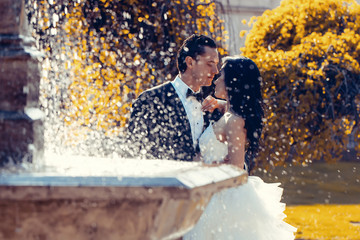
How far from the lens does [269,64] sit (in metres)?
8.03

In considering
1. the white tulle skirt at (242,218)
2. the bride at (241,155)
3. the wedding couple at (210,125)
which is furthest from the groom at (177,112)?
the white tulle skirt at (242,218)

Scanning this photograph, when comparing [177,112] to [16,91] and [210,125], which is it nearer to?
[210,125]

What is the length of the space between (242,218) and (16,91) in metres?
1.51

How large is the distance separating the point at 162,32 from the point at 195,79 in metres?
2.62

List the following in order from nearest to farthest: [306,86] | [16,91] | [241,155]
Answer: [16,91] < [241,155] < [306,86]

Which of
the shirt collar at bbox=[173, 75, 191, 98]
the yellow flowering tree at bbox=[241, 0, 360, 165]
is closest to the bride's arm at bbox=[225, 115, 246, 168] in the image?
the shirt collar at bbox=[173, 75, 191, 98]

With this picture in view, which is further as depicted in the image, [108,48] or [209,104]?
[108,48]

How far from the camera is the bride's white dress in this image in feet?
9.73

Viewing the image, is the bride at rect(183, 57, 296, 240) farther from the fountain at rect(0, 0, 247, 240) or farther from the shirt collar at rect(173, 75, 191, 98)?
the fountain at rect(0, 0, 247, 240)

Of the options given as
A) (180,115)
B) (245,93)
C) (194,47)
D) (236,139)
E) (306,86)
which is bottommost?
(306,86)

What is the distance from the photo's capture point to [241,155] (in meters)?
3.37

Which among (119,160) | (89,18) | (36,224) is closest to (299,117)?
(89,18)

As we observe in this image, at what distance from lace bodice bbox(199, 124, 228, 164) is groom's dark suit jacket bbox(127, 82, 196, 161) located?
63 mm

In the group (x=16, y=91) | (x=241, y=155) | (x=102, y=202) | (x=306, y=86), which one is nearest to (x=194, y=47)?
(x=241, y=155)
